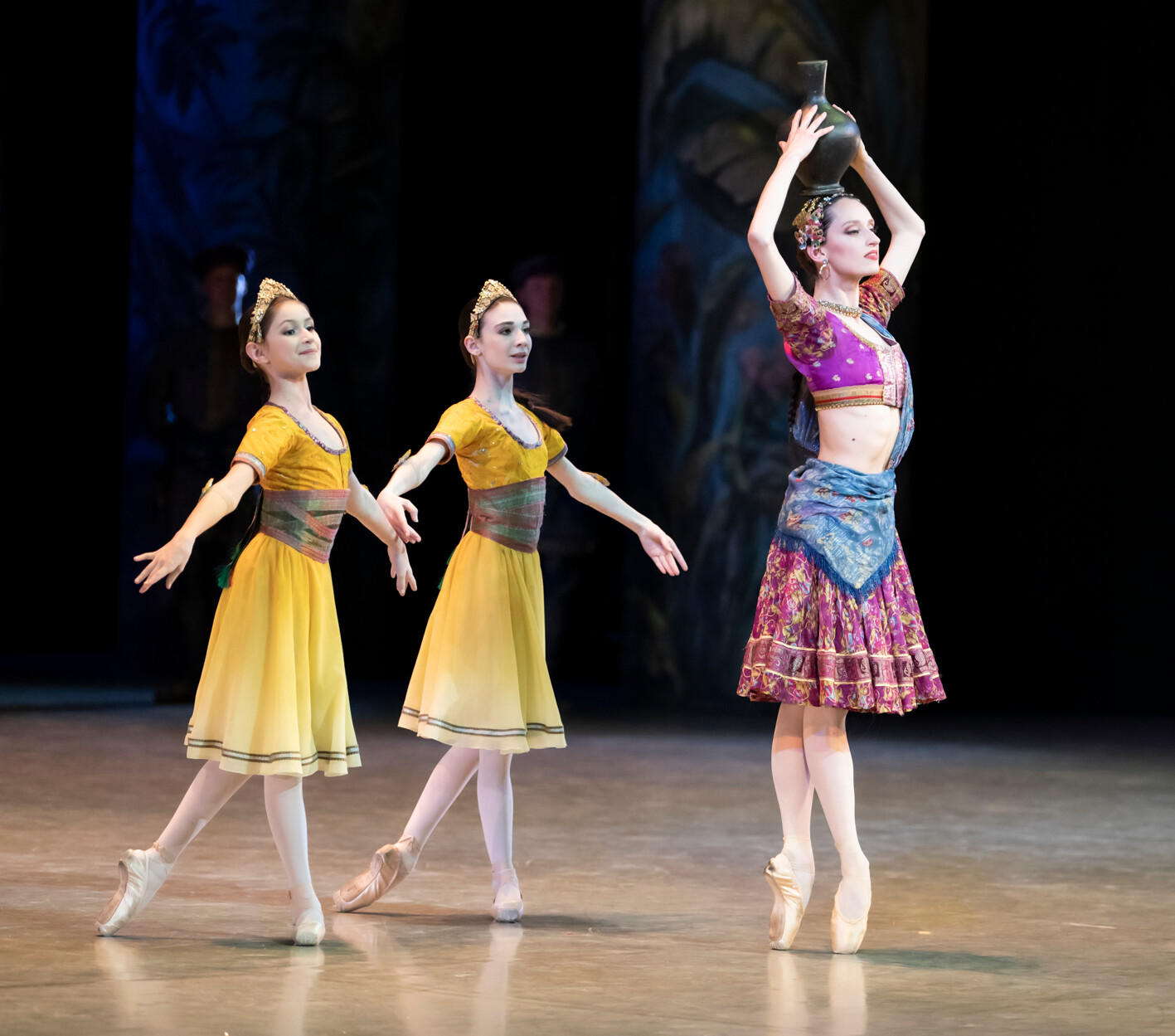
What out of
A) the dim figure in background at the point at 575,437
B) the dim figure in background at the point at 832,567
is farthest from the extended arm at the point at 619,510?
the dim figure in background at the point at 575,437

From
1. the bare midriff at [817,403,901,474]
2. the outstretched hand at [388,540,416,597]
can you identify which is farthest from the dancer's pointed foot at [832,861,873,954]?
the outstretched hand at [388,540,416,597]

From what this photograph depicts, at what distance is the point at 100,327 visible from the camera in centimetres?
1246

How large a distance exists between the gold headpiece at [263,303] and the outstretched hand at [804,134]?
46.0 inches

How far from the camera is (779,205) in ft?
14.1

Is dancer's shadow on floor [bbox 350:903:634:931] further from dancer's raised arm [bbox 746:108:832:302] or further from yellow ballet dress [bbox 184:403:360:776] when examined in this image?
dancer's raised arm [bbox 746:108:832:302]

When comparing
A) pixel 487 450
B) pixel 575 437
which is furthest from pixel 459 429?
pixel 575 437

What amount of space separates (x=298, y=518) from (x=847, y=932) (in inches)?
59.2

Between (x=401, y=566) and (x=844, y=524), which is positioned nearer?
(x=844, y=524)

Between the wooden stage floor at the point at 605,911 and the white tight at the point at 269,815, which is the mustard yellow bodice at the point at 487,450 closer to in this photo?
the white tight at the point at 269,815

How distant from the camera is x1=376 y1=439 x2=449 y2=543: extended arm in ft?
14.6

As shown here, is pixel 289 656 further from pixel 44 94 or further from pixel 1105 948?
pixel 44 94

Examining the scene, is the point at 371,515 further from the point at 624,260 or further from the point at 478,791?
the point at 624,260

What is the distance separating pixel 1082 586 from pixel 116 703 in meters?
5.04

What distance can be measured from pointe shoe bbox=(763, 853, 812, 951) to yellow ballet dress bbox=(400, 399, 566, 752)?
0.67 m
